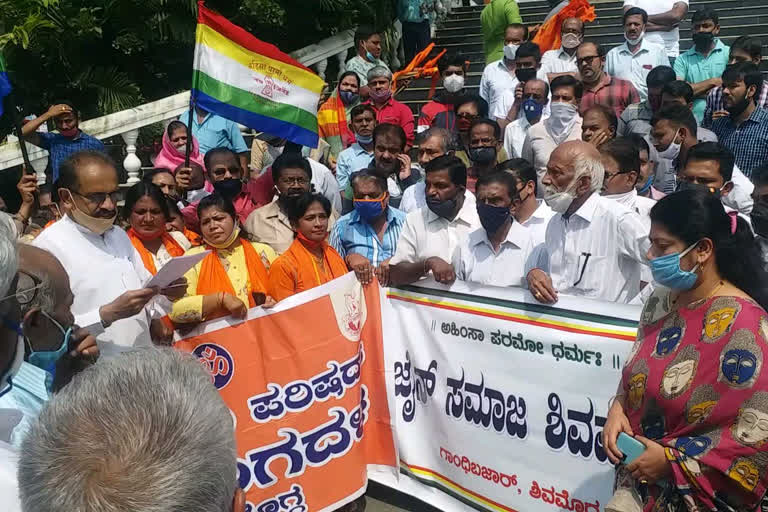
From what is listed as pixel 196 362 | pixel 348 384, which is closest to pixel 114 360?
pixel 196 362

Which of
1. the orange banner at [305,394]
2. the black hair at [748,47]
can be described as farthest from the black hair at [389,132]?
the black hair at [748,47]

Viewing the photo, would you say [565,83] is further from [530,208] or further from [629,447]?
[629,447]

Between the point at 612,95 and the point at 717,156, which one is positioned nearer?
the point at 717,156

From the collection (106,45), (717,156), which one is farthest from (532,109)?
(106,45)

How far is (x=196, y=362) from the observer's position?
5.09 ft

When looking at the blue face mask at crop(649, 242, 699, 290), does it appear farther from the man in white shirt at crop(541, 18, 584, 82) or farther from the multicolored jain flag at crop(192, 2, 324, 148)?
the man in white shirt at crop(541, 18, 584, 82)

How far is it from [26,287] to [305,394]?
1999 millimetres

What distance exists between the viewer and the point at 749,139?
603 cm

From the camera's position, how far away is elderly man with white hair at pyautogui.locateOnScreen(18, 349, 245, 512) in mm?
1262

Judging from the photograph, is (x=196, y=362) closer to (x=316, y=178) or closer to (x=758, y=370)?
(x=758, y=370)

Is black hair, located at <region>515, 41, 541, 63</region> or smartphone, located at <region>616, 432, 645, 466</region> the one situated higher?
black hair, located at <region>515, 41, 541, 63</region>

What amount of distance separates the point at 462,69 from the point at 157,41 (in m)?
5.14

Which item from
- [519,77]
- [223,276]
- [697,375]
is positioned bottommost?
[697,375]

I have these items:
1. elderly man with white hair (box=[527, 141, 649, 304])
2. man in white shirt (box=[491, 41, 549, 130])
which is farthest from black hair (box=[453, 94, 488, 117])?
elderly man with white hair (box=[527, 141, 649, 304])
